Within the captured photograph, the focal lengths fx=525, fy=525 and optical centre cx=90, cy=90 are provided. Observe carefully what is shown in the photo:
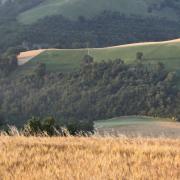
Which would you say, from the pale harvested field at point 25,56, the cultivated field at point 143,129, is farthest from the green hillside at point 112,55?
the cultivated field at point 143,129

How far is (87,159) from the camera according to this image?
10891 millimetres

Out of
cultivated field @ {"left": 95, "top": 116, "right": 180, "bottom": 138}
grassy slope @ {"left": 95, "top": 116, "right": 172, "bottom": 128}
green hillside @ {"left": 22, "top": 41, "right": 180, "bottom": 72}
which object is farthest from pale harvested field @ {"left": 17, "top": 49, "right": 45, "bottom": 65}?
cultivated field @ {"left": 95, "top": 116, "right": 180, "bottom": 138}

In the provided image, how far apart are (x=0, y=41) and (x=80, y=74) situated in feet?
266

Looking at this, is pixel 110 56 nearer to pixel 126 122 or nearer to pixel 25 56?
pixel 25 56

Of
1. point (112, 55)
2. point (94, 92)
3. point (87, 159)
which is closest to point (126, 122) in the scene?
point (94, 92)

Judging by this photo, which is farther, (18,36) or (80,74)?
(18,36)

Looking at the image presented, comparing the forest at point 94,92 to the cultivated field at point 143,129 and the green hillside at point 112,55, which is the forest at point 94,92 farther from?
the cultivated field at point 143,129

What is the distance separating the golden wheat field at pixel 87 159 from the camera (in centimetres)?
938

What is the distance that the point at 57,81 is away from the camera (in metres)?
117

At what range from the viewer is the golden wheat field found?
30.8ft

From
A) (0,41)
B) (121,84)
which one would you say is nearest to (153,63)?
(121,84)

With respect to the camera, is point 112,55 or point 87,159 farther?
point 112,55

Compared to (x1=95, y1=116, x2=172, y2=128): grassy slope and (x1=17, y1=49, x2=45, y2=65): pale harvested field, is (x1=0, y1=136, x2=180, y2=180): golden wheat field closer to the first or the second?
(x1=95, y1=116, x2=172, y2=128): grassy slope

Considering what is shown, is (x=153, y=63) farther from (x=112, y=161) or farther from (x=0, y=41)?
(x=112, y=161)
